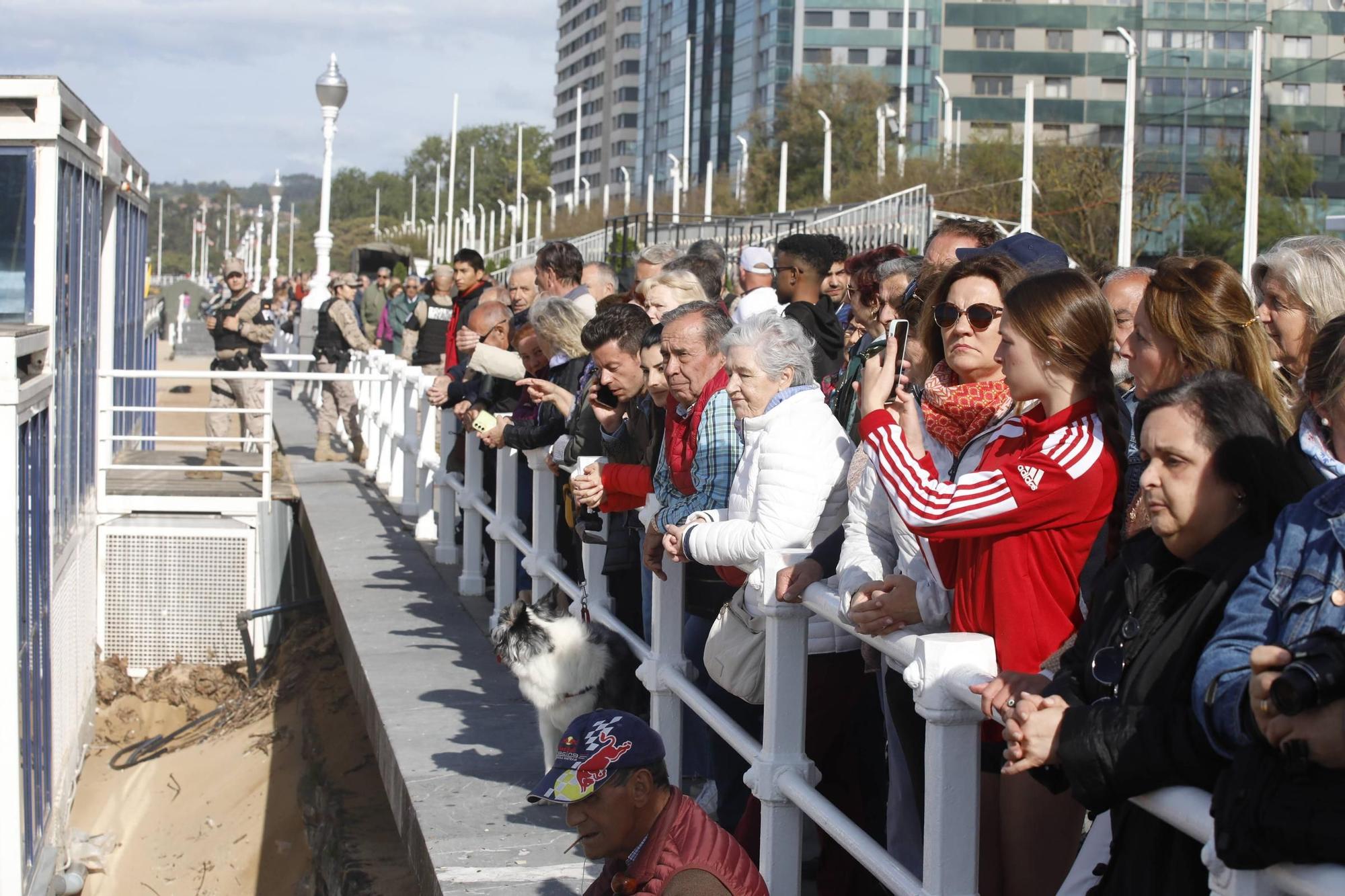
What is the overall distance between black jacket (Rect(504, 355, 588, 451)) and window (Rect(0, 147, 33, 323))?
3584mm

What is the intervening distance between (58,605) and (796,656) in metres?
6.86

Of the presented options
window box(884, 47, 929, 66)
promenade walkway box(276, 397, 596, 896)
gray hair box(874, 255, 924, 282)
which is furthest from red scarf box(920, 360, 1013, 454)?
window box(884, 47, 929, 66)

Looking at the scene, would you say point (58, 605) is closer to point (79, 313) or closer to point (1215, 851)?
point (79, 313)

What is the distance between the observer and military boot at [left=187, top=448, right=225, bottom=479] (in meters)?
14.3

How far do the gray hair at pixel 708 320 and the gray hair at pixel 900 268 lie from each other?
0.65 m

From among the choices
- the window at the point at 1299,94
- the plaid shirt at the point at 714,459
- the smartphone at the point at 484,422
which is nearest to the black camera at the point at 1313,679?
the plaid shirt at the point at 714,459

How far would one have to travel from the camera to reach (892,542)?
3.72 metres

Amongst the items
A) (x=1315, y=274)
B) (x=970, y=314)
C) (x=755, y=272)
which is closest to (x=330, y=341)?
(x=755, y=272)

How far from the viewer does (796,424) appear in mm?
4078

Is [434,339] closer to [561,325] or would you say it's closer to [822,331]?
[561,325]

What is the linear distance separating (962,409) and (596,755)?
3.91 ft

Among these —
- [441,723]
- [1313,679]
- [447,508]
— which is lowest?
[441,723]

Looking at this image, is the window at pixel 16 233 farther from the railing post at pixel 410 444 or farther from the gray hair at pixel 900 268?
the gray hair at pixel 900 268

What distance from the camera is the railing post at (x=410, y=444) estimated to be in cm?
1175
